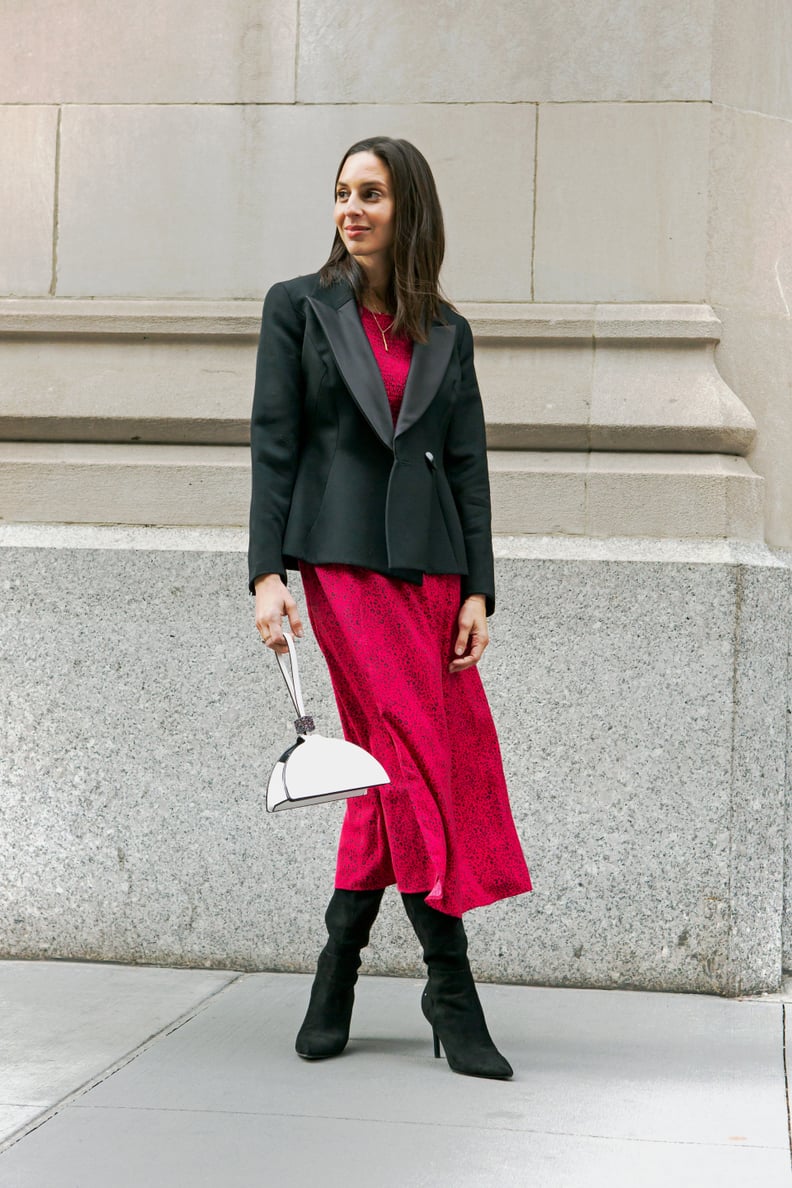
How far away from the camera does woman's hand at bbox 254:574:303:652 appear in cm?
336

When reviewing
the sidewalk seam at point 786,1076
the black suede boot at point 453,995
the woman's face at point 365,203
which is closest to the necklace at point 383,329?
the woman's face at point 365,203

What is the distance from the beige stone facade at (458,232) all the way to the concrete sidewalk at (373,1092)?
144 cm

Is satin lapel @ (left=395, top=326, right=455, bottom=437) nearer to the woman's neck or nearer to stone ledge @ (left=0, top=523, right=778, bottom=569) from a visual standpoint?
the woman's neck

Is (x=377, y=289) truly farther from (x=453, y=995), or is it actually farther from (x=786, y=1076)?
(x=786, y=1076)

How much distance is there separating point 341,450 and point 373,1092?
57.4 inches

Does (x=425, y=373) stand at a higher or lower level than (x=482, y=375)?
lower

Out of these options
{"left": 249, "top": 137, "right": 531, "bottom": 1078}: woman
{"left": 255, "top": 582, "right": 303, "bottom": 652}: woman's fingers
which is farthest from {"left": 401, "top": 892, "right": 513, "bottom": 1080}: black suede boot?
{"left": 255, "top": 582, "right": 303, "bottom": 652}: woman's fingers

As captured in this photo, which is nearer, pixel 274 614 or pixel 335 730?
pixel 274 614

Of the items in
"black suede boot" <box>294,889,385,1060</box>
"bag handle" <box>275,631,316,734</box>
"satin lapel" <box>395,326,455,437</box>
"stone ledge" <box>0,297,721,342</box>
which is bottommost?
"black suede boot" <box>294,889,385,1060</box>

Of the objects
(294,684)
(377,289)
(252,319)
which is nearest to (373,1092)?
(294,684)

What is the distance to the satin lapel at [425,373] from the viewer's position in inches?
136

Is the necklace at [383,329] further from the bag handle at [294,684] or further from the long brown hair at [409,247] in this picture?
the bag handle at [294,684]

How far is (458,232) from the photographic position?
466 cm

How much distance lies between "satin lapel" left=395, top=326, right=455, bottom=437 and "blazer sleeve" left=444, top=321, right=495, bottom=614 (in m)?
0.10
